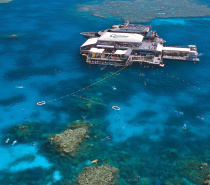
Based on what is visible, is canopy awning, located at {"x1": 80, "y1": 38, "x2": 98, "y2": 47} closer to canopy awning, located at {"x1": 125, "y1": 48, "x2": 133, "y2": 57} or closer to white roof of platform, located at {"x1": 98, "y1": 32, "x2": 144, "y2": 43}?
white roof of platform, located at {"x1": 98, "y1": 32, "x2": 144, "y2": 43}

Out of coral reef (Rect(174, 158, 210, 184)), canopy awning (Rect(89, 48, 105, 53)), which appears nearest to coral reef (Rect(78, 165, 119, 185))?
coral reef (Rect(174, 158, 210, 184))

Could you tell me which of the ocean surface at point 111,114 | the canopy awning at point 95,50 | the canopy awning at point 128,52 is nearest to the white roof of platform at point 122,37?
the canopy awning at point 128,52

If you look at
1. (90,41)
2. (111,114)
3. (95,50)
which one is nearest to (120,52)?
(95,50)

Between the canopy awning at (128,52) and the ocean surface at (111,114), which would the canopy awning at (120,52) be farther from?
the ocean surface at (111,114)

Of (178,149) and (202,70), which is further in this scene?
(202,70)

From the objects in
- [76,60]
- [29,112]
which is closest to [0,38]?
[76,60]

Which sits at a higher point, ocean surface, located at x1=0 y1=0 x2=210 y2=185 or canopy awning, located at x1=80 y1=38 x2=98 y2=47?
canopy awning, located at x1=80 y1=38 x2=98 y2=47

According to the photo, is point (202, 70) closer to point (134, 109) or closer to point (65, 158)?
point (134, 109)

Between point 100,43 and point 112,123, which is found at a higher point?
point 100,43
